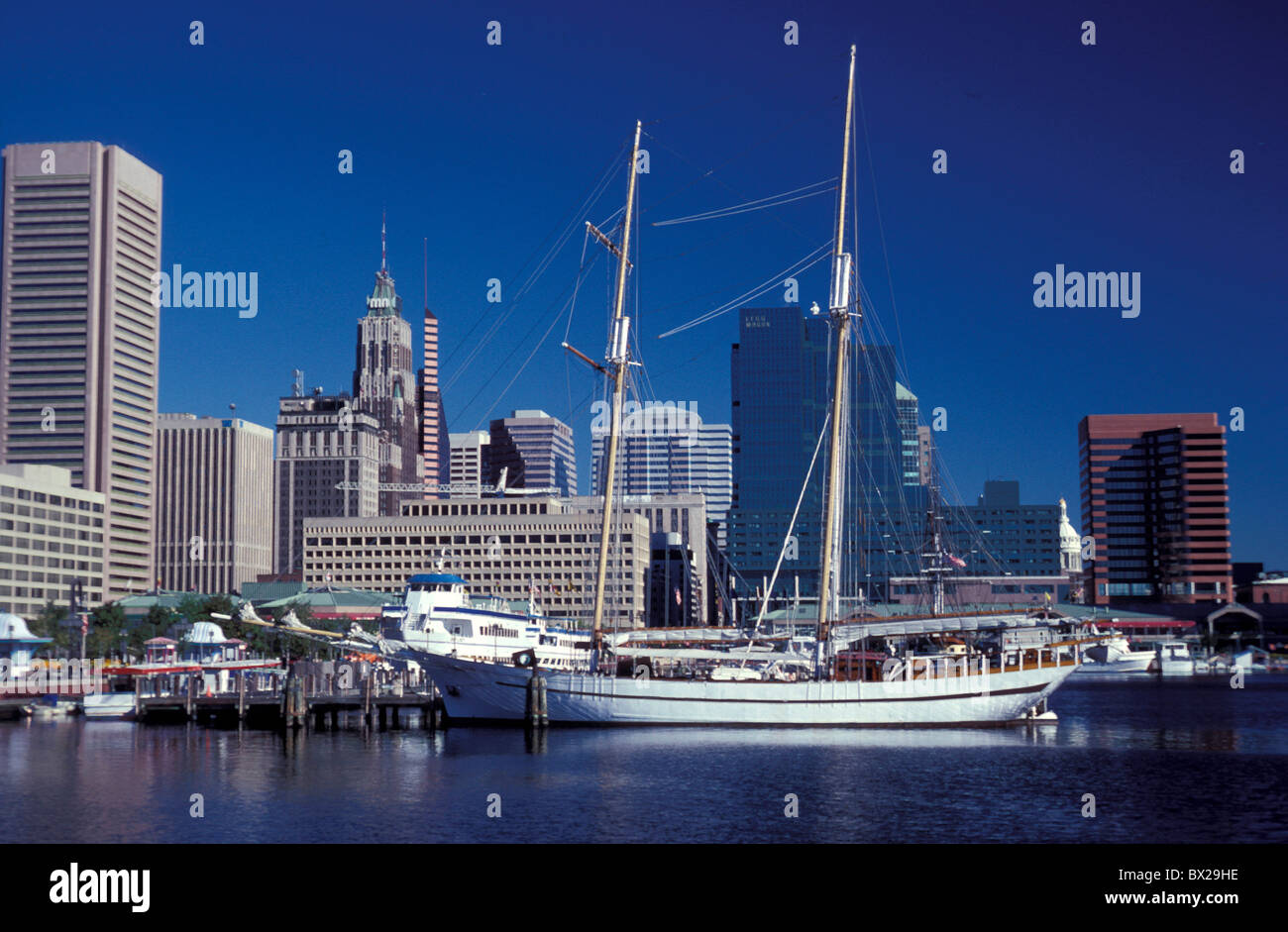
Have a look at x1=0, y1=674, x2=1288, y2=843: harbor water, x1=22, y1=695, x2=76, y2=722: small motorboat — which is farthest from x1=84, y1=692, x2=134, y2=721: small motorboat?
x1=0, y1=674, x2=1288, y2=843: harbor water

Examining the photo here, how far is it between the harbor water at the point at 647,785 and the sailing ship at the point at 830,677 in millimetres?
1836

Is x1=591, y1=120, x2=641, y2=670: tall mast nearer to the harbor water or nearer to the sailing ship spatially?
the sailing ship

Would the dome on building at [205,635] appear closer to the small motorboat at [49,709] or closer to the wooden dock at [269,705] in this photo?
the small motorboat at [49,709]

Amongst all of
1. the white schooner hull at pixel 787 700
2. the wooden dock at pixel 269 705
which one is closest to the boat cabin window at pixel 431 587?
the wooden dock at pixel 269 705

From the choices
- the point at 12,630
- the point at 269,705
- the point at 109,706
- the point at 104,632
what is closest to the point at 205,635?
the point at 12,630

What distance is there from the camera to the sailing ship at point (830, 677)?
86.2 m

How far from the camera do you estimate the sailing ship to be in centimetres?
8625

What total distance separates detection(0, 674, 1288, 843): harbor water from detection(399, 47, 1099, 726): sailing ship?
1.84 m

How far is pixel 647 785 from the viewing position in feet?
189

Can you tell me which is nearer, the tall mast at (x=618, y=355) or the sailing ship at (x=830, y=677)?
the sailing ship at (x=830, y=677)
